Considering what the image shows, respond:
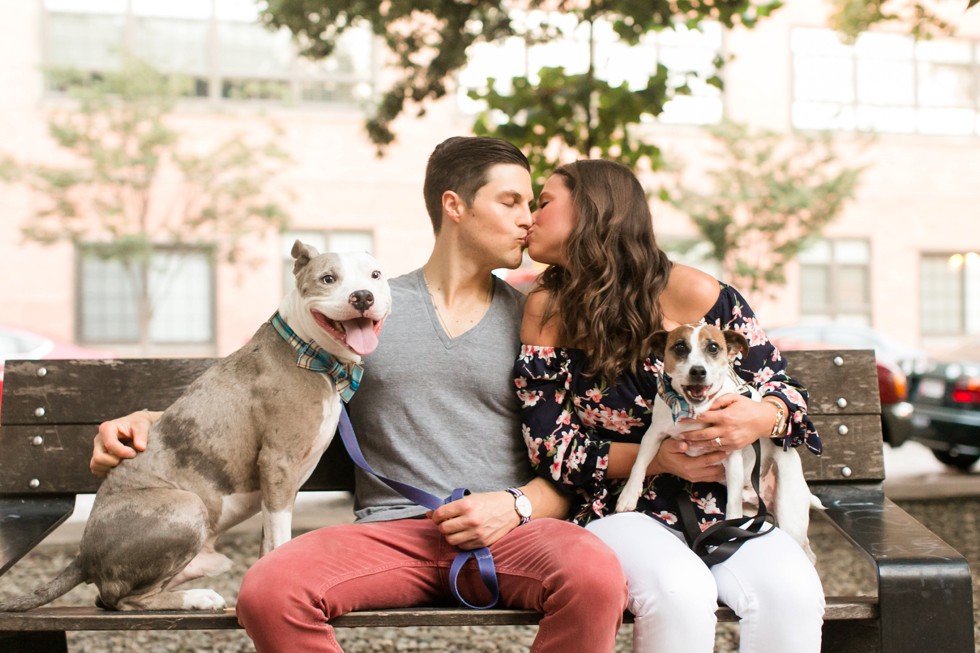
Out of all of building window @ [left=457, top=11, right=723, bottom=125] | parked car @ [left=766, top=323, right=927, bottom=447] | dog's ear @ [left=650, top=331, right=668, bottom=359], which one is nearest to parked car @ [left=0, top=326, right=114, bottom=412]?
building window @ [left=457, top=11, right=723, bottom=125]

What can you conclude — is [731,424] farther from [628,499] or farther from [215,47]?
[215,47]

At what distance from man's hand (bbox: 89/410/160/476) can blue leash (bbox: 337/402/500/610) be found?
0.56 m

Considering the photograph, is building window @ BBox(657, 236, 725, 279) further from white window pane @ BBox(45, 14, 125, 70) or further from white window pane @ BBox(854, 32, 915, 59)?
white window pane @ BBox(45, 14, 125, 70)

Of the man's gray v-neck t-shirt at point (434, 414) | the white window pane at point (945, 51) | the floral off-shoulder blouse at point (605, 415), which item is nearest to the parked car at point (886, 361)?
the floral off-shoulder blouse at point (605, 415)

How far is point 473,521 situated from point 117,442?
1.00 meters

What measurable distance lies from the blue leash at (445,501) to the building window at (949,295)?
25.3 m

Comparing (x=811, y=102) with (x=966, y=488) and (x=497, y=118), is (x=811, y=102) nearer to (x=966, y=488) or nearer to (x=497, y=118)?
(x=497, y=118)

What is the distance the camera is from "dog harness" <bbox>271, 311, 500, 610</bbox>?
268cm

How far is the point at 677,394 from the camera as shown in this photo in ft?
9.39

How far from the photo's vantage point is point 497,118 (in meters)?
20.1

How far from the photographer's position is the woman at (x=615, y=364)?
9.61ft

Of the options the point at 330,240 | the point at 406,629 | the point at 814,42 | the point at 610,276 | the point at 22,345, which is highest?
the point at 814,42

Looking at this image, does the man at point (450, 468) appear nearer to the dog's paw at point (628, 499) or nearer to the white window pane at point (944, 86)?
the dog's paw at point (628, 499)

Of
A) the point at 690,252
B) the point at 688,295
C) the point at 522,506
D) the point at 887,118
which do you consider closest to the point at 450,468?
the point at 522,506
